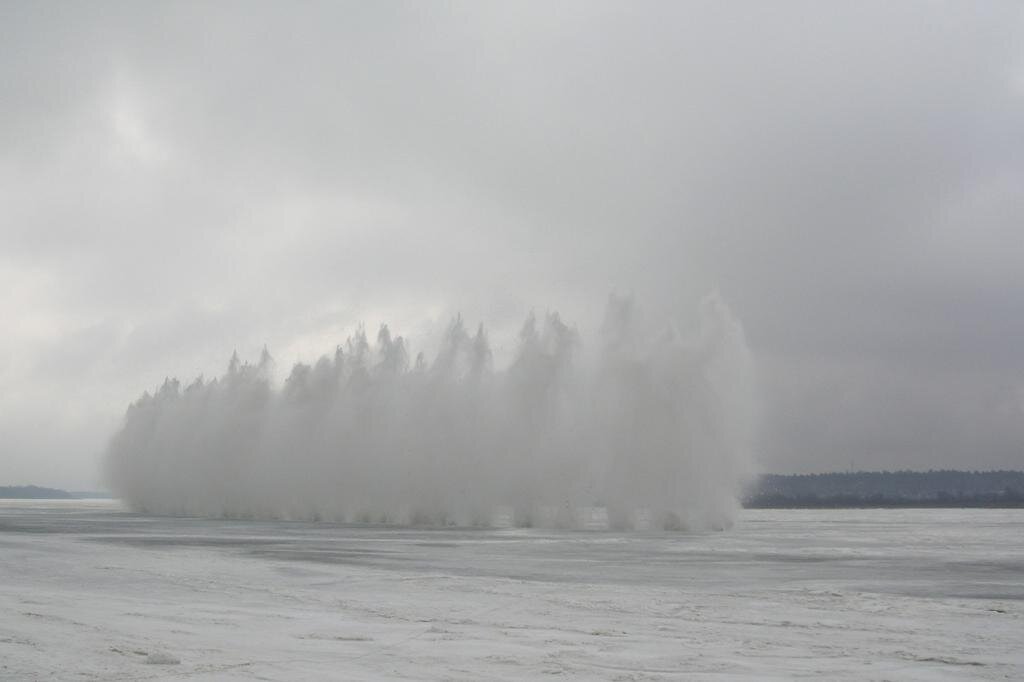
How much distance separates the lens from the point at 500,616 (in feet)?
66.4

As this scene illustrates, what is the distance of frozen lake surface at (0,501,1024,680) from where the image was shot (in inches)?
574

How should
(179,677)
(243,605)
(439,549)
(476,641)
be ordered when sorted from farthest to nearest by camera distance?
(439,549) → (243,605) → (476,641) → (179,677)

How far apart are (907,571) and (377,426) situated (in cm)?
5756

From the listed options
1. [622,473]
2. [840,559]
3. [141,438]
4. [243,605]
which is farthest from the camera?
[141,438]

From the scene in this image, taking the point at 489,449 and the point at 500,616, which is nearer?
the point at 500,616

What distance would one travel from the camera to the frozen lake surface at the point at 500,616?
47.8 ft

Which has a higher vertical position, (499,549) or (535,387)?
(535,387)

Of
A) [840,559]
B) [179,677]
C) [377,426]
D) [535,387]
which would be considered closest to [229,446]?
[377,426]

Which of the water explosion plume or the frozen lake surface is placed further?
the water explosion plume

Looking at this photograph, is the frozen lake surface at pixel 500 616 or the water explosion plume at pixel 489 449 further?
the water explosion plume at pixel 489 449

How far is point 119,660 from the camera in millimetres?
14570

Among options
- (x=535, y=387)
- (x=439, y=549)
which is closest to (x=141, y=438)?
(x=535, y=387)

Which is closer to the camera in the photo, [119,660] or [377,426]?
[119,660]

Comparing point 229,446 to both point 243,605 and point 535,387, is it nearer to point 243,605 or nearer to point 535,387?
point 535,387
